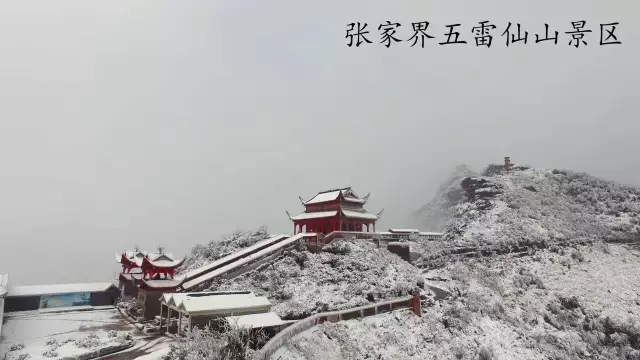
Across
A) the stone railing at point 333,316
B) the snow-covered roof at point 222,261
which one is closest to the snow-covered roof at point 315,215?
the snow-covered roof at point 222,261

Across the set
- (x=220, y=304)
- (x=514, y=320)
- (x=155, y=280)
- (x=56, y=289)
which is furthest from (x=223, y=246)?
(x=514, y=320)

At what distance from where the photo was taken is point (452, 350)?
2658 centimetres

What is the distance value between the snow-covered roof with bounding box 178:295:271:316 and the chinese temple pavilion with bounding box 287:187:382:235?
65.6 ft

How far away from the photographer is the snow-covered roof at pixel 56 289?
110 feet

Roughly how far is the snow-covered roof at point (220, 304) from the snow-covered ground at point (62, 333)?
5554 mm

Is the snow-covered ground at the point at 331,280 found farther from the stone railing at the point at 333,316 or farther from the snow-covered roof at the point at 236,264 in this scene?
the stone railing at the point at 333,316

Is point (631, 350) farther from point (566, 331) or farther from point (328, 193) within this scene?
point (328, 193)

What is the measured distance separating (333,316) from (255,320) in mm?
6675

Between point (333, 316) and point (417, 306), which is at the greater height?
point (333, 316)

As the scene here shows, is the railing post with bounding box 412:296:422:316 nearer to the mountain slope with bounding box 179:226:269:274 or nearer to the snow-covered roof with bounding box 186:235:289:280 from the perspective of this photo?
the snow-covered roof with bounding box 186:235:289:280

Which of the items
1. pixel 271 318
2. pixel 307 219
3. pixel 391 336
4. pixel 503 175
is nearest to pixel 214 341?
pixel 271 318

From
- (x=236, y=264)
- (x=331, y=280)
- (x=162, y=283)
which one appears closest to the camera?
(x=162, y=283)

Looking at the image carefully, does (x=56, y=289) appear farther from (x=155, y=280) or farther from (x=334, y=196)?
(x=334, y=196)

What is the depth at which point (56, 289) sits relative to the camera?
35.0m
